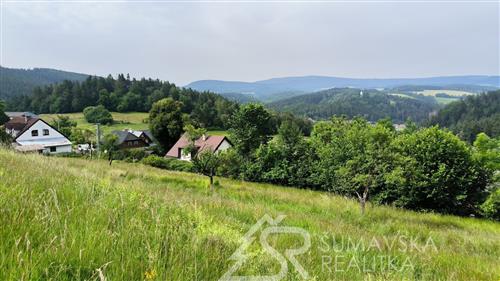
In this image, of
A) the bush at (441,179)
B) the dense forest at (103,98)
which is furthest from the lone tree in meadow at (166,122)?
the bush at (441,179)

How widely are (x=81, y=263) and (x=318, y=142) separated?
3815cm

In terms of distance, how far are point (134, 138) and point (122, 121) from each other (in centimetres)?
2365

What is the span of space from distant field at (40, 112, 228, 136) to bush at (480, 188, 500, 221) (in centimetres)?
6185

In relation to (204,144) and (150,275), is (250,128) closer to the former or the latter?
(204,144)

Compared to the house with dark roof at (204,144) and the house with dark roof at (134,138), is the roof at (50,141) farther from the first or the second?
the house with dark roof at (204,144)

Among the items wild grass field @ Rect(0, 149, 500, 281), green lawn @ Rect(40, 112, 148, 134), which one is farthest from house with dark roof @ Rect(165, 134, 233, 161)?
wild grass field @ Rect(0, 149, 500, 281)

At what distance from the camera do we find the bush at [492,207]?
25.2 meters

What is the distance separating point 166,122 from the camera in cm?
6881

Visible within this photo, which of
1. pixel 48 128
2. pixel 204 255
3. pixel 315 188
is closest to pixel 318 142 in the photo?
pixel 315 188

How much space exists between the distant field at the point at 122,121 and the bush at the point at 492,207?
203 feet

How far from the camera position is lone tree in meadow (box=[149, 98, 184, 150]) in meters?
68.6

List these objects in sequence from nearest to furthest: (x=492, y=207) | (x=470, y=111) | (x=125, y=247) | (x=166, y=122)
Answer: (x=125, y=247)
(x=492, y=207)
(x=166, y=122)
(x=470, y=111)

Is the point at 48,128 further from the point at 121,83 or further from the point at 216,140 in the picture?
the point at 121,83

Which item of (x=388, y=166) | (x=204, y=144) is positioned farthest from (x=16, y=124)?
(x=388, y=166)
